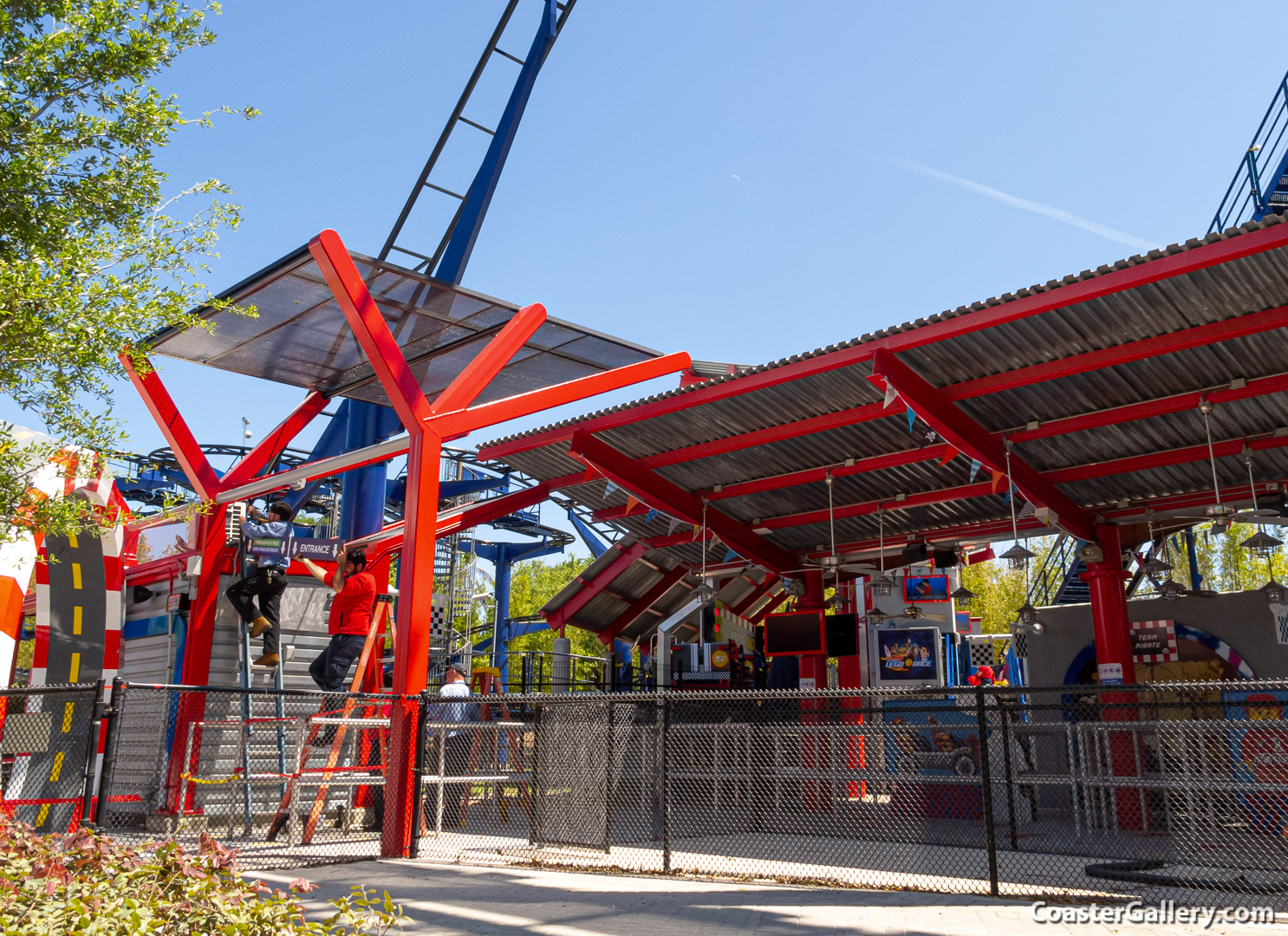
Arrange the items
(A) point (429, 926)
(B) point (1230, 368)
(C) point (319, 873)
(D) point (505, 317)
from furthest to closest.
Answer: (D) point (505, 317) → (B) point (1230, 368) → (C) point (319, 873) → (A) point (429, 926)

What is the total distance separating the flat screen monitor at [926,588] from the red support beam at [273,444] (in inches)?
437

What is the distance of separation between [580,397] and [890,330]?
352 centimetres

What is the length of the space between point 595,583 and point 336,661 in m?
10.6

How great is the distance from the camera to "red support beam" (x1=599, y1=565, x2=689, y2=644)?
22219mm

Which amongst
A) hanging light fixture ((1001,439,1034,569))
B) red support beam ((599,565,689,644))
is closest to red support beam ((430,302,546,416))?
hanging light fixture ((1001,439,1034,569))

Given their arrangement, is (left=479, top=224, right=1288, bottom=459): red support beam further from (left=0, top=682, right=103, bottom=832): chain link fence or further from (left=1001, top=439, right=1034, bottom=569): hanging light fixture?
(left=0, top=682, right=103, bottom=832): chain link fence

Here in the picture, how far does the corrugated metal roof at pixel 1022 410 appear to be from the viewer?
920cm

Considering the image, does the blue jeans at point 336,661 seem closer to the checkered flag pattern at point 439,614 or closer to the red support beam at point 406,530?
the red support beam at point 406,530

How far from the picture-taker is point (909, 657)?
17.5 m

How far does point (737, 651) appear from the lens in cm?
2164

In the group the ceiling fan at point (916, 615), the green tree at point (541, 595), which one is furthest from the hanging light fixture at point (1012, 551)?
the green tree at point (541, 595)

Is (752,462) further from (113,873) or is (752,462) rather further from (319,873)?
(113,873)

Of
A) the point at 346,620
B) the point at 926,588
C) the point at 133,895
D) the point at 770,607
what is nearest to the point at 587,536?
the point at 770,607

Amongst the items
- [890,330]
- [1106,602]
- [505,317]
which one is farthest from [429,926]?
[1106,602]
